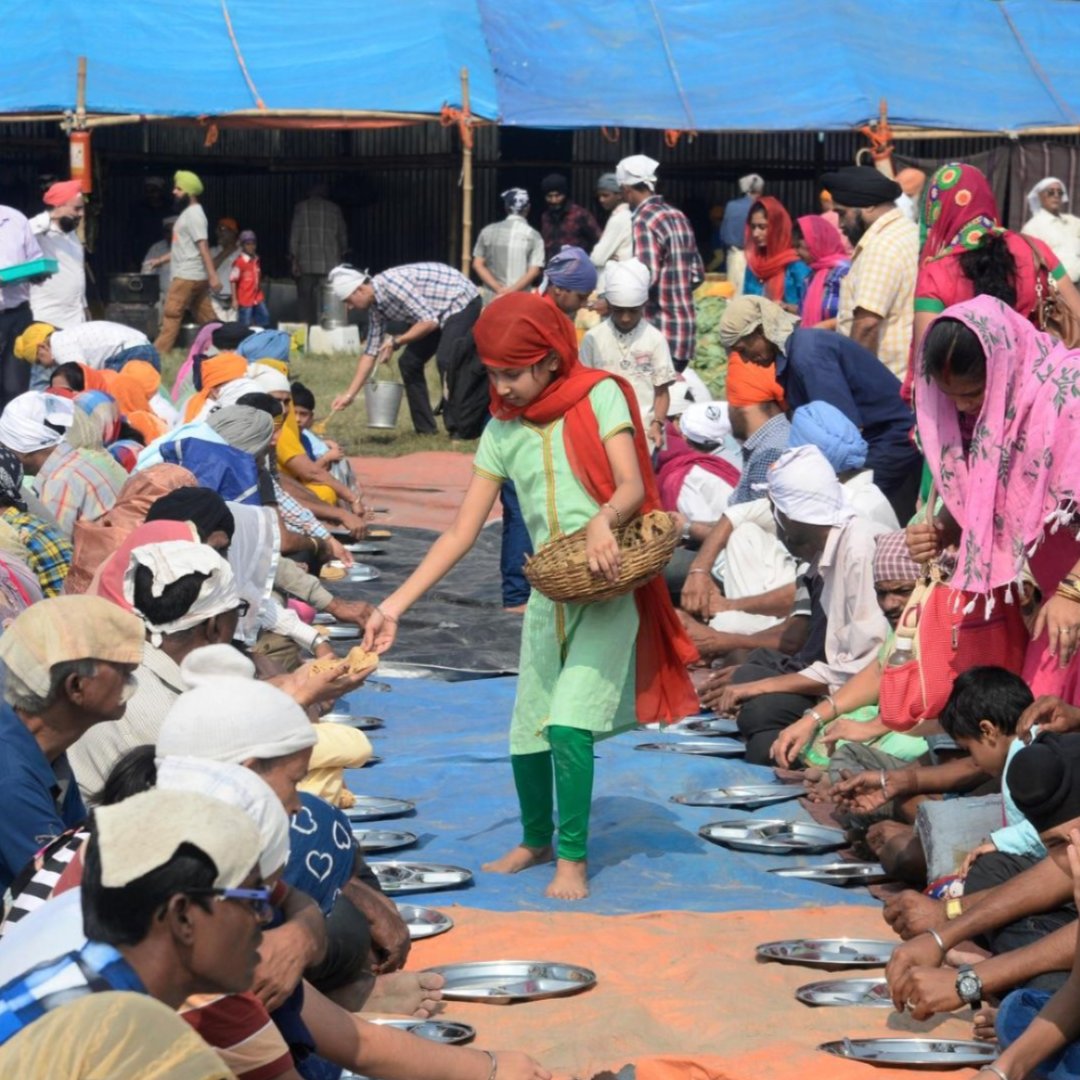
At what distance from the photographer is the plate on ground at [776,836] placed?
624cm

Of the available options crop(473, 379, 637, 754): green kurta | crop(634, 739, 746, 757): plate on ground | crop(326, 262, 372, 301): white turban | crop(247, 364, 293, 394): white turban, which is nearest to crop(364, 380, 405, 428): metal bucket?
crop(326, 262, 372, 301): white turban

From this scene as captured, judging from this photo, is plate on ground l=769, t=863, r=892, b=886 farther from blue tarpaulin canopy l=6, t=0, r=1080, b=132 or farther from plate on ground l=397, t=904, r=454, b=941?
blue tarpaulin canopy l=6, t=0, r=1080, b=132

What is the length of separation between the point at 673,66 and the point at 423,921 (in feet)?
53.1

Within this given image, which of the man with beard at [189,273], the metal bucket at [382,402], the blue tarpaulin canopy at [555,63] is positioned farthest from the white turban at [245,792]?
the man with beard at [189,273]

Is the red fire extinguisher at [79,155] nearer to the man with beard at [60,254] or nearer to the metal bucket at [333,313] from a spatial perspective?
the metal bucket at [333,313]

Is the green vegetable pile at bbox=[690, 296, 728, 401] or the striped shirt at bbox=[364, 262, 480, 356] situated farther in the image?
the green vegetable pile at bbox=[690, 296, 728, 401]

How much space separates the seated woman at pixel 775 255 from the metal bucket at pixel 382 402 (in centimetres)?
413

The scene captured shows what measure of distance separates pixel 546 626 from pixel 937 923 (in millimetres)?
1542

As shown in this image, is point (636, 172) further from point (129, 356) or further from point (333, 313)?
point (333, 313)

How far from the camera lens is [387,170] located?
23703mm

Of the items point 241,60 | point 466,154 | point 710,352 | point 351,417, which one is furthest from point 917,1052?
point 241,60

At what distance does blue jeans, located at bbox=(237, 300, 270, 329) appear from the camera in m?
20.2

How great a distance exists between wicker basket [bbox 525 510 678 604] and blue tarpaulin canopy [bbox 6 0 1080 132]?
1364cm

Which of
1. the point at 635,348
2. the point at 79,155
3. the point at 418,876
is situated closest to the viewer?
the point at 418,876
